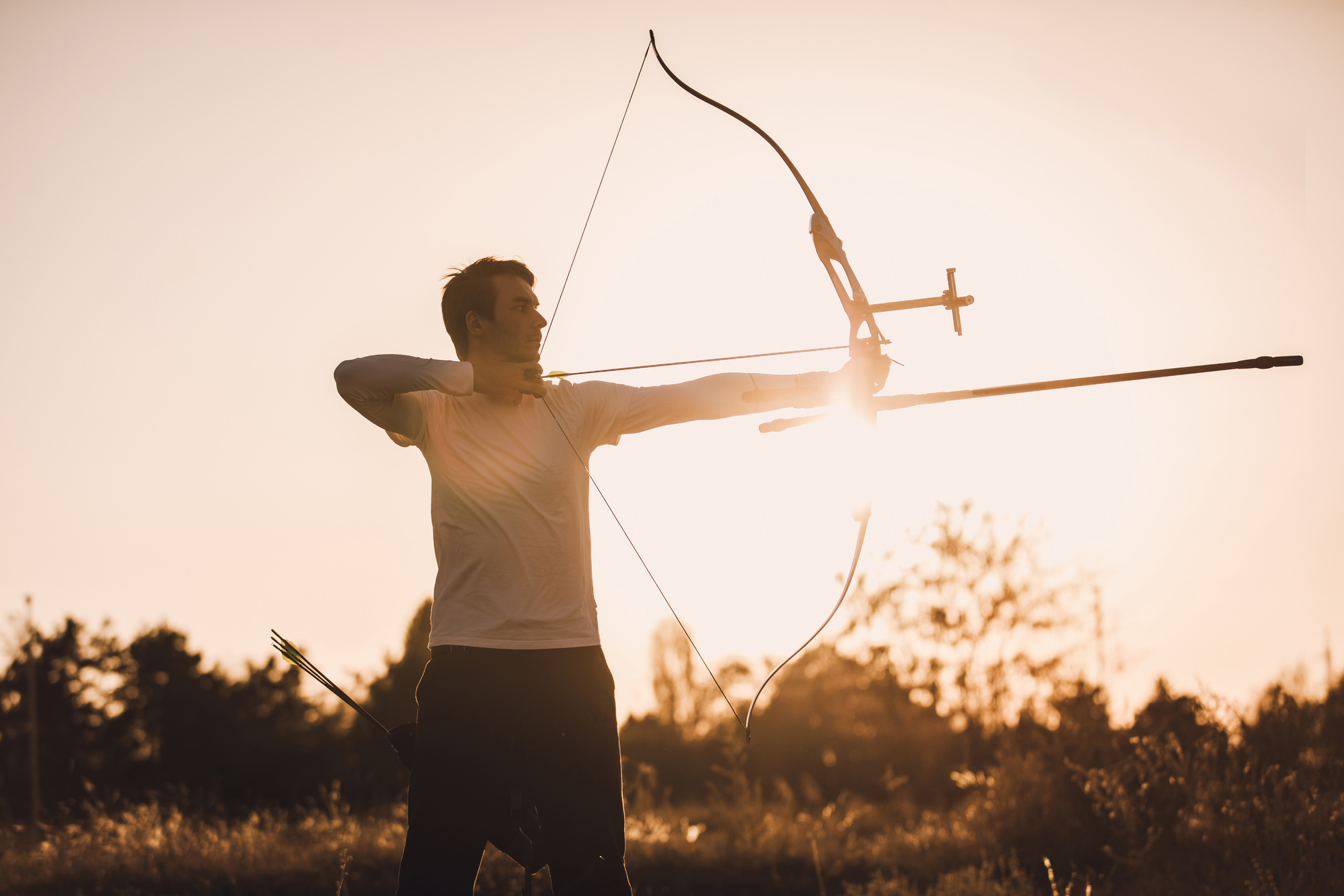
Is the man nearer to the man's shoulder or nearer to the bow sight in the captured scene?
the man's shoulder

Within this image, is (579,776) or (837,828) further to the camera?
(837,828)

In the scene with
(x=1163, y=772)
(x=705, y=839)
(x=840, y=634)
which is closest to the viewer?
(x=1163, y=772)

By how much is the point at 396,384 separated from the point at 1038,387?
1.43 metres

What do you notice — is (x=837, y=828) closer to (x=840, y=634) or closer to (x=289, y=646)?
(x=289, y=646)

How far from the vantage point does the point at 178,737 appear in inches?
1155

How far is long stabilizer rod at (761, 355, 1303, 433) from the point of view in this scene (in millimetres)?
2162

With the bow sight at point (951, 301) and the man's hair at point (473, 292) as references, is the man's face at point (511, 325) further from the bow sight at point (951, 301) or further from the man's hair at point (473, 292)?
the bow sight at point (951, 301)

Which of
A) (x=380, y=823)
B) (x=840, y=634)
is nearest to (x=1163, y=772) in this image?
(x=380, y=823)

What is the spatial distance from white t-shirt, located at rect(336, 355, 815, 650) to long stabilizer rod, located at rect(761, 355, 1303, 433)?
0.13 metres

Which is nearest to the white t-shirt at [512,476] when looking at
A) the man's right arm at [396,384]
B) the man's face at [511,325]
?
the man's right arm at [396,384]

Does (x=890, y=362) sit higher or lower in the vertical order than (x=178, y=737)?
higher

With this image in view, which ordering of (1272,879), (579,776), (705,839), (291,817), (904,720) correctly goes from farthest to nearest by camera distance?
(904,720) → (291,817) → (705,839) → (1272,879) → (579,776)

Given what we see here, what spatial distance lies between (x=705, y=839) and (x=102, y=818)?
4.16 meters

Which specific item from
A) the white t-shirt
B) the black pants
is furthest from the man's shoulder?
the black pants
